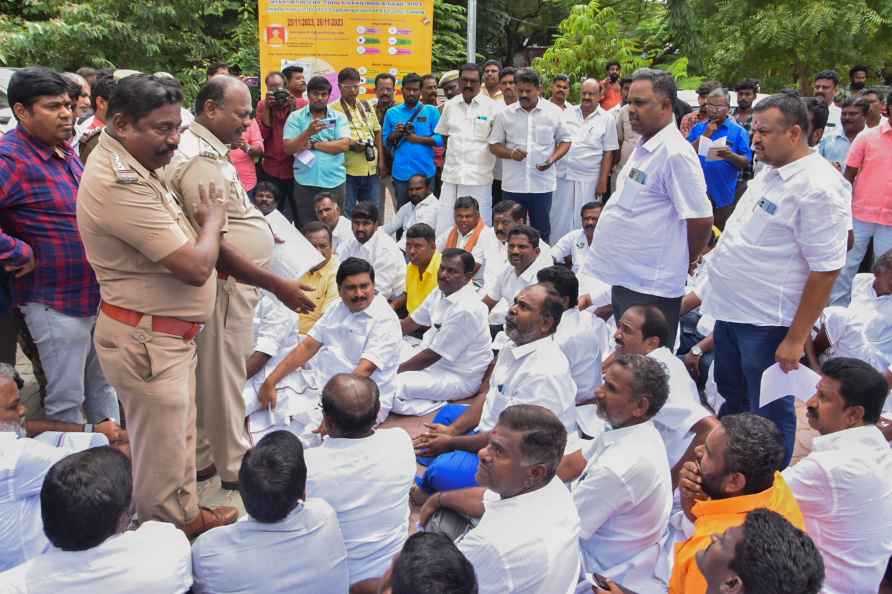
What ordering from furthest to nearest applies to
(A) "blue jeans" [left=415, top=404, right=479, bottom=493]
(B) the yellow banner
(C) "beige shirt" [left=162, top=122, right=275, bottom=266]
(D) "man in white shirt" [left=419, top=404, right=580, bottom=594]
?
(B) the yellow banner < (A) "blue jeans" [left=415, top=404, right=479, bottom=493] < (C) "beige shirt" [left=162, top=122, right=275, bottom=266] < (D) "man in white shirt" [left=419, top=404, right=580, bottom=594]

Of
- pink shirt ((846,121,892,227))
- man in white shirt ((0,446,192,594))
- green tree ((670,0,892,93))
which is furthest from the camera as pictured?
green tree ((670,0,892,93))

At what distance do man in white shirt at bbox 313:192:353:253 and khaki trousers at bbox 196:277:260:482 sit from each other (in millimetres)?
2640

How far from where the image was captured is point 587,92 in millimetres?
7633

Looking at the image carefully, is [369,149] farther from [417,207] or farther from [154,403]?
[154,403]

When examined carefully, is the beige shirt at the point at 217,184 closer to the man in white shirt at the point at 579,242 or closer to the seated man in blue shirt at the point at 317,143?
the man in white shirt at the point at 579,242

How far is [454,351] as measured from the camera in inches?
190

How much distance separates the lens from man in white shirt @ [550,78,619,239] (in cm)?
759

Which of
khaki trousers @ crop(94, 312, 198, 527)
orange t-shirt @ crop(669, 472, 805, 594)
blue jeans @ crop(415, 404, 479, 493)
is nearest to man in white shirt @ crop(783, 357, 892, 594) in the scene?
orange t-shirt @ crop(669, 472, 805, 594)

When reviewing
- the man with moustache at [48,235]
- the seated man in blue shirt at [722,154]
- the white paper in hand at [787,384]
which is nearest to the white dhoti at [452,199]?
the seated man in blue shirt at [722,154]

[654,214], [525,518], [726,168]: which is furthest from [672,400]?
[726,168]

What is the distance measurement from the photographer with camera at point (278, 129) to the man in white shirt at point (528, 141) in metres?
1.86

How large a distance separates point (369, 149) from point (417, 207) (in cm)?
73

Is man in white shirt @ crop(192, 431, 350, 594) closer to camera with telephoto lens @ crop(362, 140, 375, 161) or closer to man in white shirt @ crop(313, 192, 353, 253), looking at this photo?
man in white shirt @ crop(313, 192, 353, 253)

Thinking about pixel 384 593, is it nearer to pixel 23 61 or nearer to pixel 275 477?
pixel 275 477
